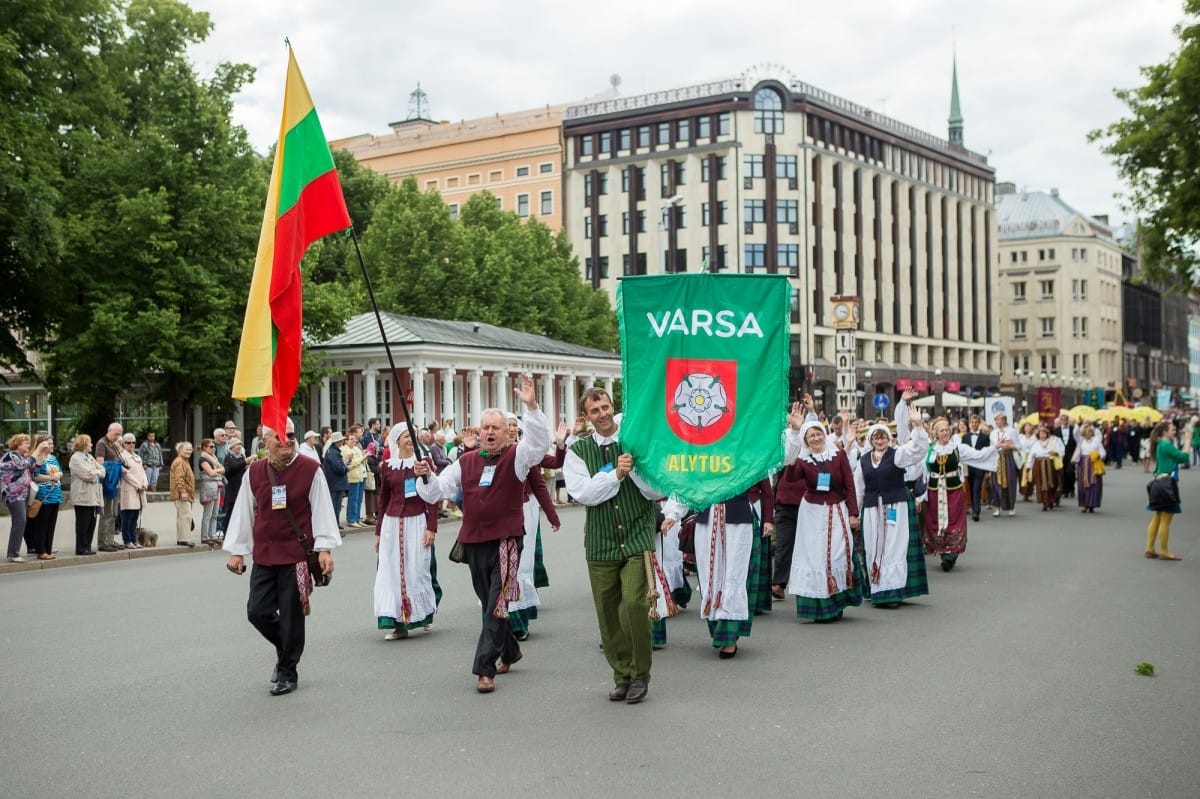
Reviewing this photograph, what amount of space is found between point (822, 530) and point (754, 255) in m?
69.3

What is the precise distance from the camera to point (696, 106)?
79688 mm

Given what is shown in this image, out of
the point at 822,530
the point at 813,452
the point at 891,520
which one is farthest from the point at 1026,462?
the point at 822,530

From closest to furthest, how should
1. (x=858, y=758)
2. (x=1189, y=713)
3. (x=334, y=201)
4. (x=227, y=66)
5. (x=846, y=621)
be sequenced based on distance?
(x=858, y=758) → (x=1189, y=713) → (x=334, y=201) → (x=846, y=621) → (x=227, y=66)

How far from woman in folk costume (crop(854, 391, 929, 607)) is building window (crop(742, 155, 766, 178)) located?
68.4 m

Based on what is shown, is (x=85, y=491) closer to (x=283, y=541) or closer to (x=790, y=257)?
(x=283, y=541)

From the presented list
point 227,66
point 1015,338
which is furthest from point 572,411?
point 1015,338

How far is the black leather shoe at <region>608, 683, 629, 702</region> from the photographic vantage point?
788 cm

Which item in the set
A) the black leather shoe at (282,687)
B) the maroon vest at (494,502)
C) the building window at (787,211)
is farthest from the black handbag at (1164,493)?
the building window at (787,211)

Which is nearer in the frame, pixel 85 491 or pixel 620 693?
pixel 620 693

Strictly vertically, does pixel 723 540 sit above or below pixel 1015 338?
below

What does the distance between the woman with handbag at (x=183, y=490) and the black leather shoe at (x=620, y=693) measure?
13.4 m

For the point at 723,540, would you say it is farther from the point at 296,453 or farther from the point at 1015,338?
the point at 1015,338

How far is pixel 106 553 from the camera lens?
18.5 meters

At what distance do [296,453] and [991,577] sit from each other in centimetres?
895
